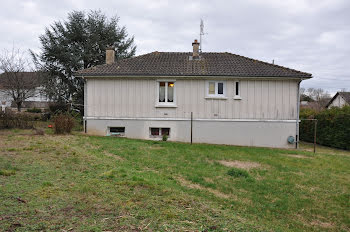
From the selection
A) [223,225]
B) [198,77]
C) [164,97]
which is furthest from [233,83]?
[223,225]

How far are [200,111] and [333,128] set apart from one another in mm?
9212

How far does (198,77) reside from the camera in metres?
14.1

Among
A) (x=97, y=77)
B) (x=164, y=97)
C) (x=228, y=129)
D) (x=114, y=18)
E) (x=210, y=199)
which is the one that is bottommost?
(x=210, y=199)

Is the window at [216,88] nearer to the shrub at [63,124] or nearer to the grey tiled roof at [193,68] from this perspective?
the grey tiled roof at [193,68]

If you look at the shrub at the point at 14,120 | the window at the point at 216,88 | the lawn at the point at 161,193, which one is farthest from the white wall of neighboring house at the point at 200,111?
the lawn at the point at 161,193

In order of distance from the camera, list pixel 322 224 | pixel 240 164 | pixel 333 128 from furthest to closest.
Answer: pixel 333 128
pixel 240 164
pixel 322 224

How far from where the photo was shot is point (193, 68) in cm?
1486

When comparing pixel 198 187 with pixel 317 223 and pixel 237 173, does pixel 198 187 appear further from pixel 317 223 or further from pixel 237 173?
pixel 317 223

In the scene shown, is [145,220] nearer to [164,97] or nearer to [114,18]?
[164,97]

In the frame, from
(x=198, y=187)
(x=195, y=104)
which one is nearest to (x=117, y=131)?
(x=195, y=104)

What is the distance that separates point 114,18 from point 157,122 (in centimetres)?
1455

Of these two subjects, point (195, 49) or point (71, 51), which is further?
point (71, 51)

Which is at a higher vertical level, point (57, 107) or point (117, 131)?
point (57, 107)

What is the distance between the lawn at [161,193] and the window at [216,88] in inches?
235
